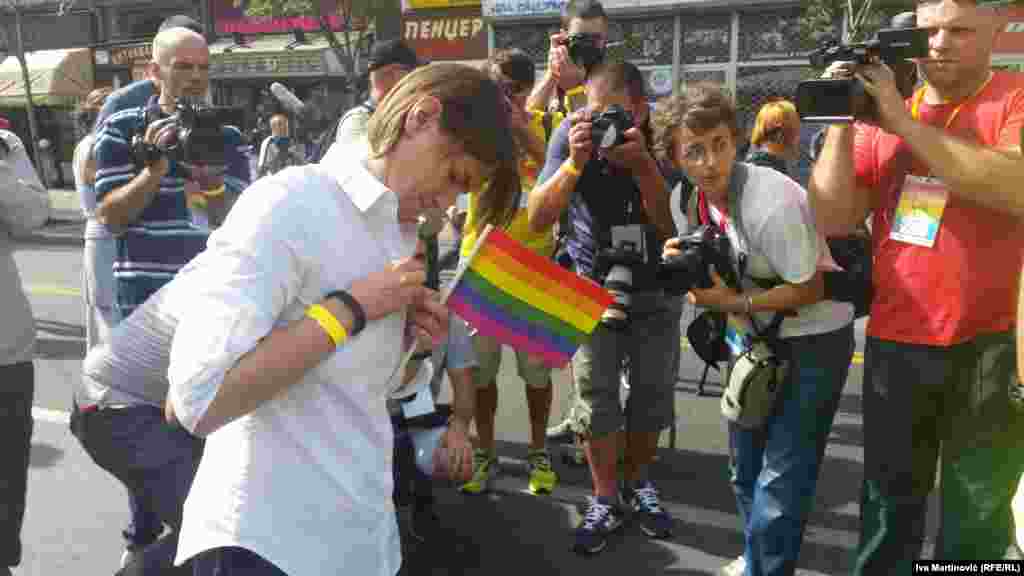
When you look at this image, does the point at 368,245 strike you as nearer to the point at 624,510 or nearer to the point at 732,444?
the point at 732,444

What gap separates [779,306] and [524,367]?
1.51 meters

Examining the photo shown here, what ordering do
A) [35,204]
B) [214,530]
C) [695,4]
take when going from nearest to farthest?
[214,530] → [35,204] → [695,4]

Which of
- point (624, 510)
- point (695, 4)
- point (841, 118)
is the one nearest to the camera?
point (841, 118)

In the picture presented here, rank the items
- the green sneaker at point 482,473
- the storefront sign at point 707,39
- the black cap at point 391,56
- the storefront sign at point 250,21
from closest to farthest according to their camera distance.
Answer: the black cap at point 391,56 → the green sneaker at point 482,473 → the storefront sign at point 707,39 → the storefront sign at point 250,21

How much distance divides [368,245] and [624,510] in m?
2.46

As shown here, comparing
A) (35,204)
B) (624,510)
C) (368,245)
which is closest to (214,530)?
(368,245)

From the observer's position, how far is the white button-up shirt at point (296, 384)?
1.35 metres

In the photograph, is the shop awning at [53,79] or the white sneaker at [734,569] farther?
the shop awning at [53,79]

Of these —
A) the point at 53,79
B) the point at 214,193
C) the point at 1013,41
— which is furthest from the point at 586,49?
the point at 53,79

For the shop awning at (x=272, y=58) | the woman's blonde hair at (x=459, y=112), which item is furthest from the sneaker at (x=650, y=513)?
the shop awning at (x=272, y=58)

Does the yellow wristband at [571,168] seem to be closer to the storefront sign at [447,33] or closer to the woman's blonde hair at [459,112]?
the woman's blonde hair at [459,112]

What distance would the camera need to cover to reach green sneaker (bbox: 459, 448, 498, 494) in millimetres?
3967

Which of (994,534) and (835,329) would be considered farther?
(835,329)

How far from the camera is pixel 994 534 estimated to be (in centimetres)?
241
